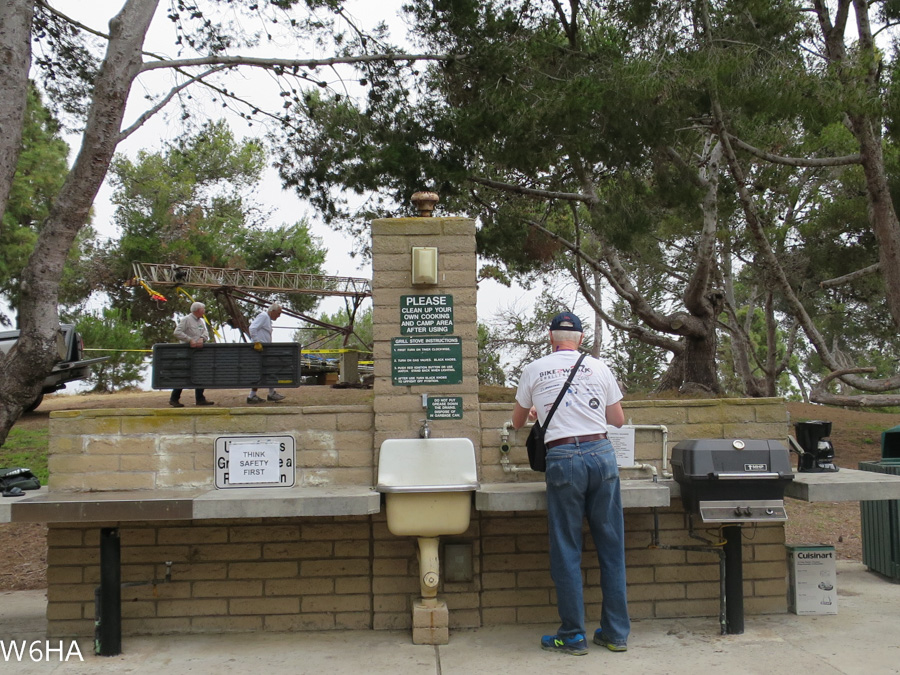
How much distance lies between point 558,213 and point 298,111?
6.88 m

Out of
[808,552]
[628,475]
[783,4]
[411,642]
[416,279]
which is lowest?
[411,642]

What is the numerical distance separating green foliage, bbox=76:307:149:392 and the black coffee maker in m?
19.8

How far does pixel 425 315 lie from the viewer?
519 centimetres

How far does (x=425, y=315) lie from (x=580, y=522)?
5.25 ft

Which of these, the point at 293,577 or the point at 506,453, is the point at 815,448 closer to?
the point at 506,453

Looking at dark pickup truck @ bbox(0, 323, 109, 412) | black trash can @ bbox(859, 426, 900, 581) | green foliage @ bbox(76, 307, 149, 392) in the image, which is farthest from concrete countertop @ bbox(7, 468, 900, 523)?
green foliage @ bbox(76, 307, 149, 392)

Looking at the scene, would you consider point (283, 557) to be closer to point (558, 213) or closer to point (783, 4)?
point (783, 4)

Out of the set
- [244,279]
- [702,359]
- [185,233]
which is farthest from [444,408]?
[185,233]

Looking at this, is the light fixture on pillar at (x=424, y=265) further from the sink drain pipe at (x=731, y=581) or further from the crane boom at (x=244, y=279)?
the crane boom at (x=244, y=279)

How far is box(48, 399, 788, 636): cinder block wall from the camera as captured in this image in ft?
16.8

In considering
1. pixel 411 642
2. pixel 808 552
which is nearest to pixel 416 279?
pixel 411 642

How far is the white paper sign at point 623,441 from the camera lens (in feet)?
17.3

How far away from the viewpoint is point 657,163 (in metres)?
11.9

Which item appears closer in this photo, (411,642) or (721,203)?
(411,642)
